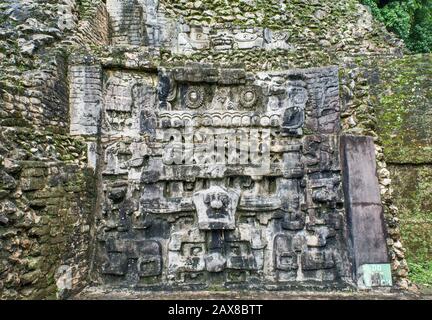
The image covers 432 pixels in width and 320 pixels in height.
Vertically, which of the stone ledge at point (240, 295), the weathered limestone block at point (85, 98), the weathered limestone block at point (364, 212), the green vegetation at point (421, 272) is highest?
the weathered limestone block at point (85, 98)

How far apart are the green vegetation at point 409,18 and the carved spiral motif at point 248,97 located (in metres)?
8.70

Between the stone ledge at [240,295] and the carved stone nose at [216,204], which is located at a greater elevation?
the carved stone nose at [216,204]

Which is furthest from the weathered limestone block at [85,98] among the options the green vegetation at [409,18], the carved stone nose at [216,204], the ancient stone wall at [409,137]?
the green vegetation at [409,18]

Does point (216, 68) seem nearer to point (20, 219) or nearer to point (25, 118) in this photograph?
point (25, 118)

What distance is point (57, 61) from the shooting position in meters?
4.99

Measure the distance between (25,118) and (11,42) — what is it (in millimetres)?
1679

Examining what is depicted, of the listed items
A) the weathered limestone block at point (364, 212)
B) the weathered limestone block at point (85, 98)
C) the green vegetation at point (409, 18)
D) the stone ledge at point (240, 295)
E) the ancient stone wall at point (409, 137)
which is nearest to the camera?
the stone ledge at point (240, 295)

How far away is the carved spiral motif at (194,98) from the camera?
526 cm

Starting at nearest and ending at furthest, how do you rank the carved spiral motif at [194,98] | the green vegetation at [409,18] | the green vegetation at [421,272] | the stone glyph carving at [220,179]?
the green vegetation at [421,272], the stone glyph carving at [220,179], the carved spiral motif at [194,98], the green vegetation at [409,18]

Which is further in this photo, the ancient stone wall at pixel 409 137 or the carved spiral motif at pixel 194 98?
the ancient stone wall at pixel 409 137

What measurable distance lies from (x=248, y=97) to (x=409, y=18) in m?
10.4

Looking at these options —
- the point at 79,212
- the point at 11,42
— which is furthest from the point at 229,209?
the point at 11,42

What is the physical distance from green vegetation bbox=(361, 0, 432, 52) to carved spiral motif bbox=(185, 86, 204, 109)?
923 cm

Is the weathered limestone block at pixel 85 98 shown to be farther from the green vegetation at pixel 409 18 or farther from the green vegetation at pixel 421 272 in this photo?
the green vegetation at pixel 409 18
